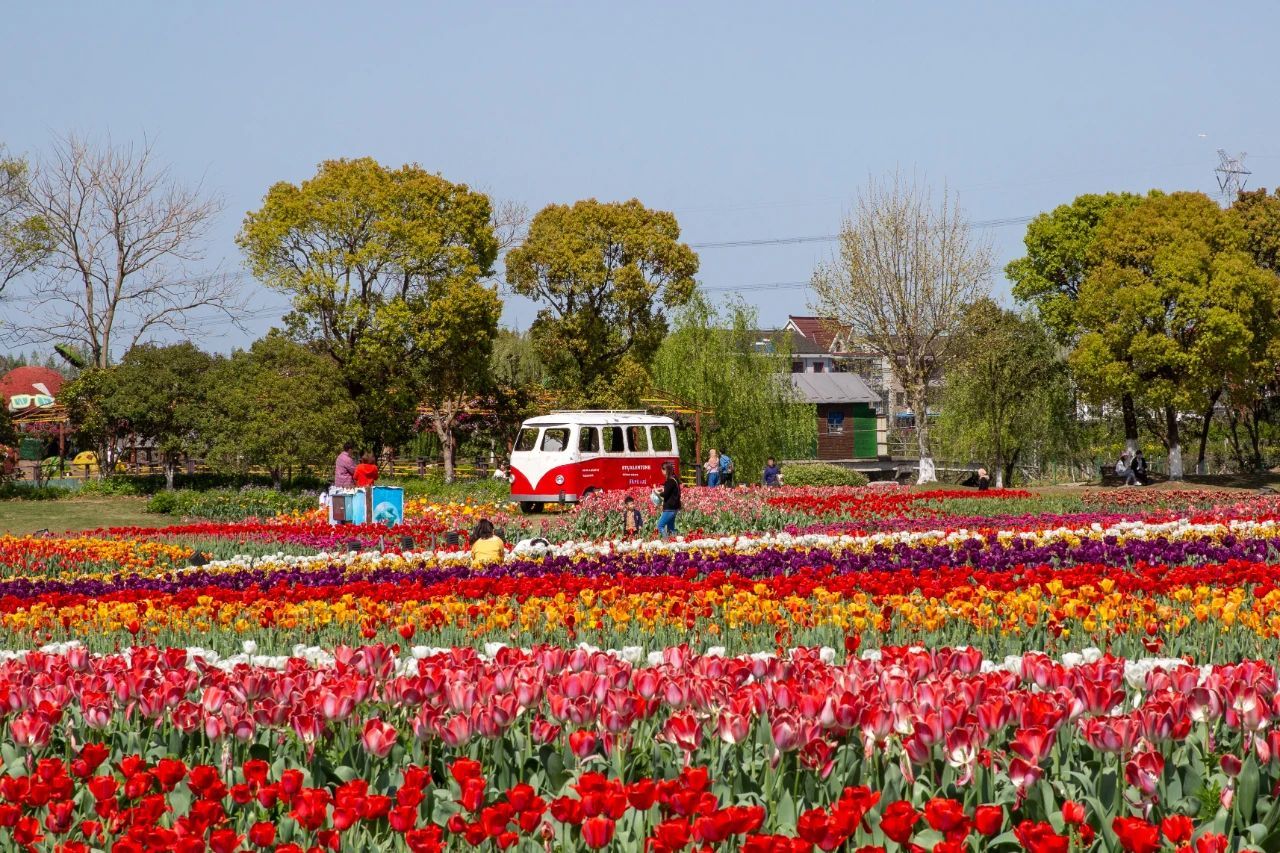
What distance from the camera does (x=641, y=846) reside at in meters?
3.62

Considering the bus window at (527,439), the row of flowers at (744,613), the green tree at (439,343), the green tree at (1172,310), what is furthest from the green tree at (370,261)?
the row of flowers at (744,613)

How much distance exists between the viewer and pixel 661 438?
30078 mm

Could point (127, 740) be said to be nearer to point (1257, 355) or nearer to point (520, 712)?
point (520, 712)

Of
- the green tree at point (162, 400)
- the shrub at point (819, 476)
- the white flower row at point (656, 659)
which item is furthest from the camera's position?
the shrub at point (819, 476)

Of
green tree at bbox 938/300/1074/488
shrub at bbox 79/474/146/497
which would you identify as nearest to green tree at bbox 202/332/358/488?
shrub at bbox 79/474/146/497

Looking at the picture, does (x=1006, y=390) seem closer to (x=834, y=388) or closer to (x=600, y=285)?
(x=600, y=285)

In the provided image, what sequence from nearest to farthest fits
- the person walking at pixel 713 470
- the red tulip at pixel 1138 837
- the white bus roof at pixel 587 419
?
the red tulip at pixel 1138 837
the white bus roof at pixel 587 419
the person walking at pixel 713 470

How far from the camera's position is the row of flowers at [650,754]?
136 inches

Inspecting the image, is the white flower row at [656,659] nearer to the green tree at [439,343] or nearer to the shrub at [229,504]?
the shrub at [229,504]

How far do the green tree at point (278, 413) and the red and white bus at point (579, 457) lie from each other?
20.2ft

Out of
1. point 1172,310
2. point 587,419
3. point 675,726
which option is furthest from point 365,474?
point 1172,310

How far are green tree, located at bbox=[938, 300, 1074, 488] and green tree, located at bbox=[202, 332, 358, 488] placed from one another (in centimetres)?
1900

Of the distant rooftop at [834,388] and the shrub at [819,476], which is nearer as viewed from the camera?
the shrub at [819,476]

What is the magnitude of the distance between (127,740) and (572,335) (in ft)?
118
